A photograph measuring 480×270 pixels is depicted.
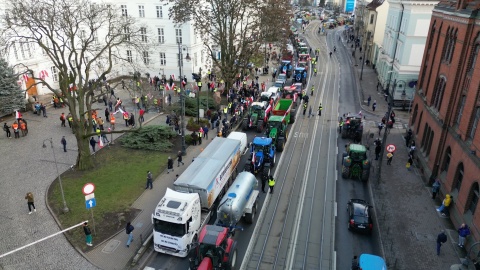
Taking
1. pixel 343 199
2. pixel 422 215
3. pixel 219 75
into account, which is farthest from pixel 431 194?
pixel 219 75

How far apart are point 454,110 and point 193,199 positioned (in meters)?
18.3

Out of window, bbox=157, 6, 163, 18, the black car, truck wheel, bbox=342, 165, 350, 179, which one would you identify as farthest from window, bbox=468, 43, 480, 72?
window, bbox=157, 6, 163, 18

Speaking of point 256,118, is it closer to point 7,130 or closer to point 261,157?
point 261,157

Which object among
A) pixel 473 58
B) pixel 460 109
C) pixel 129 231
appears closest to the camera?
pixel 129 231

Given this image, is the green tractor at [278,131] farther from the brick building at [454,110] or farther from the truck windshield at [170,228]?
the truck windshield at [170,228]

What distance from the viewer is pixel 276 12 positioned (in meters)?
43.0

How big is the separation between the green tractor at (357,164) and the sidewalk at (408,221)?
3.34 ft

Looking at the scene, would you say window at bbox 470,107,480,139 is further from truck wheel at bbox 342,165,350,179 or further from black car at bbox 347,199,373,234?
truck wheel at bbox 342,165,350,179

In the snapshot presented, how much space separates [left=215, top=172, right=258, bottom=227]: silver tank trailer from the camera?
17938mm

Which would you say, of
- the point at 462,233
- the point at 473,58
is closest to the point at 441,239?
the point at 462,233

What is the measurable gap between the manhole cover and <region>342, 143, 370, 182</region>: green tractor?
15.9m

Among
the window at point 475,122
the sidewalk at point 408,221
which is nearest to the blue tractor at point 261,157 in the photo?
the sidewalk at point 408,221

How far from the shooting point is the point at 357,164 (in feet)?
82.9

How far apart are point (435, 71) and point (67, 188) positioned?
2887 cm
